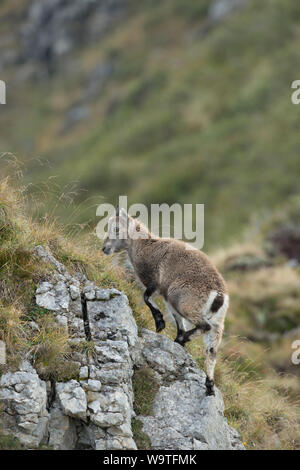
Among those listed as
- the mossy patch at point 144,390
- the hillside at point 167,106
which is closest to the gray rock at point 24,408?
the mossy patch at point 144,390

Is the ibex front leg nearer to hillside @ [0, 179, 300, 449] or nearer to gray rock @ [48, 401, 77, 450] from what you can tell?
hillside @ [0, 179, 300, 449]

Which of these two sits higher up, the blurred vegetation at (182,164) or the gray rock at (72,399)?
the blurred vegetation at (182,164)

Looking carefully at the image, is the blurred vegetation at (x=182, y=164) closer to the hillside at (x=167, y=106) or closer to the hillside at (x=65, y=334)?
the hillside at (x=65, y=334)

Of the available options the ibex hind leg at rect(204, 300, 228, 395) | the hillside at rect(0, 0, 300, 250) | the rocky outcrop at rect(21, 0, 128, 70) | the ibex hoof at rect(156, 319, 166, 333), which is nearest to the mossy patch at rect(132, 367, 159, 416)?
the ibex hind leg at rect(204, 300, 228, 395)

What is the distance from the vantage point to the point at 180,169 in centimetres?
5122

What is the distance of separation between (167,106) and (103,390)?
54.7 metres

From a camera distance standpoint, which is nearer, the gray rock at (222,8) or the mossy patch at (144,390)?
the mossy patch at (144,390)

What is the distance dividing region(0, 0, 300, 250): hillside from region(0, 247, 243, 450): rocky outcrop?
17.4m

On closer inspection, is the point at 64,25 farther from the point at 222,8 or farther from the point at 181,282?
the point at 181,282

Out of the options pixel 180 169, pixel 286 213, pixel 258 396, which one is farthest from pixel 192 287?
pixel 180 169

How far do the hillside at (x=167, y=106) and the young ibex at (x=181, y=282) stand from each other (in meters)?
14.8

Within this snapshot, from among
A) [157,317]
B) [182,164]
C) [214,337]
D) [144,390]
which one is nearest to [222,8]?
[182,164]

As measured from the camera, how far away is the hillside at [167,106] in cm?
4759

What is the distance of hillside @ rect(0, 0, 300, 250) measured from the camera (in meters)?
47.6
